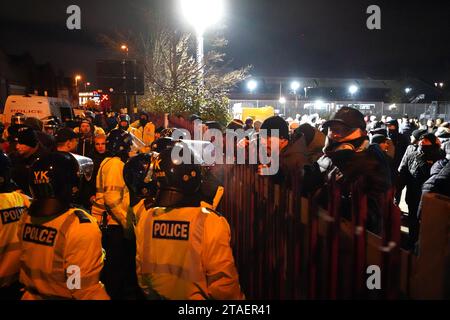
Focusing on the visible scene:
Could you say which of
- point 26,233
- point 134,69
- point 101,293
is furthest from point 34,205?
point 134,69

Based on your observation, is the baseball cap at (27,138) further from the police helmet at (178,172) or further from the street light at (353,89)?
the street light at (353,89)

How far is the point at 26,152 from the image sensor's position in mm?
5125

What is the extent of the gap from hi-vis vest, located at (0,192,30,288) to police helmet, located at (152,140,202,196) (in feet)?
4.29

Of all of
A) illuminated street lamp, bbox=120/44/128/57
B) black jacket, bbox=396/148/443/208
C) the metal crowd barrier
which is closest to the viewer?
the metal crowd barrier

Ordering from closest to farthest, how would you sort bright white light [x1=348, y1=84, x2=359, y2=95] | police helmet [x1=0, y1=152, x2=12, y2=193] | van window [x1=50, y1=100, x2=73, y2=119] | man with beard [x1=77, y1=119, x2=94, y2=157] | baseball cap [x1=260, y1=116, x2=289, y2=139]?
police helmet [x1=0, y1=152, x2=12, y2=193] < baseball cap [x1=260, y1=116, x2=289, y2=139] < man with beard [x1=77, y1=119, x2=94, y2=157] < van window [x1=50, y1=100, x2=73, y2=119] < bright white light [x1=348, y1=84, x2=359, y2=95]

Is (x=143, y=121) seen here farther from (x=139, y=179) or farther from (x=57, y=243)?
(x=57, y=243)

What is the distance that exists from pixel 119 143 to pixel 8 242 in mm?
2041

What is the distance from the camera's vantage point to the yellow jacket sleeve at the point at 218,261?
92.1 inches

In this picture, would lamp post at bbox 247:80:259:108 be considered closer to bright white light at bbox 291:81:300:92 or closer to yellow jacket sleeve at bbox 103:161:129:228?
bright white light at bbox 291:81:300:92

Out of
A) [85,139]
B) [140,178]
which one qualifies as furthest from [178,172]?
[85,139]

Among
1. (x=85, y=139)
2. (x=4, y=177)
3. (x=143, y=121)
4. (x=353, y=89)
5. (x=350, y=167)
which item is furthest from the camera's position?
(x=353, y=89)

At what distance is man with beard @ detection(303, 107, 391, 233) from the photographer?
2.82m

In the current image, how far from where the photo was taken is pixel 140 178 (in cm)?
382


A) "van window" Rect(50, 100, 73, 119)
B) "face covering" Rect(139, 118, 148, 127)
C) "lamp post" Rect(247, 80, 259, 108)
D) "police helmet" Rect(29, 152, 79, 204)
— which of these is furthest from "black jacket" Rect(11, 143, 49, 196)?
"lamp post" Rect(247, 80, 259, 108)
